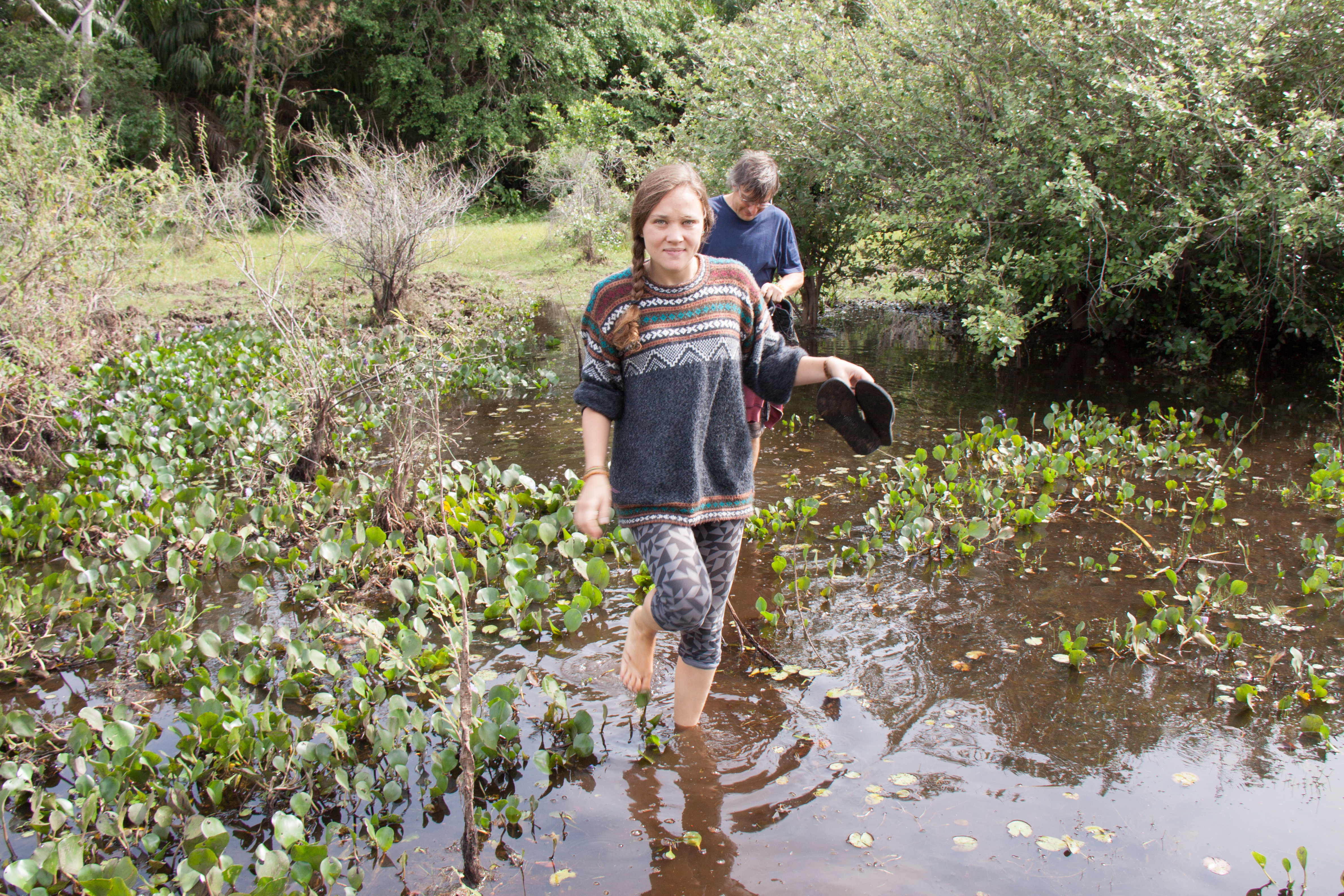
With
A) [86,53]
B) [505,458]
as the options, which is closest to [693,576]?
[505,458]

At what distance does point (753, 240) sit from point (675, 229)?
1918 millimetres

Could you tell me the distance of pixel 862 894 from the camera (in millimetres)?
2311

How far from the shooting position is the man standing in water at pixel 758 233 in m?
4.02

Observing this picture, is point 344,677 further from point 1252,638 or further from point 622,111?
point 622,111

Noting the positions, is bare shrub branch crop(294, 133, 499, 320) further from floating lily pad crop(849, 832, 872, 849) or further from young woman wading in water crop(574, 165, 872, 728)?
floating lily pad crop(849, 832, 872, 849)

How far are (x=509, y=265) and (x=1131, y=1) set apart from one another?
42.2ft

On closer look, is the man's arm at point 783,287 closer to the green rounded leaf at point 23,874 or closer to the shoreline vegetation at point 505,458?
the shoreline vegetation at point 505,458

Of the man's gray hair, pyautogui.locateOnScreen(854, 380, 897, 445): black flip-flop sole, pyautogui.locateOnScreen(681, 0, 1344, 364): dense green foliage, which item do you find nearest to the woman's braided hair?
pyautogui.locateOnScreen(854, 380, 897, 445): black flip-flop sole

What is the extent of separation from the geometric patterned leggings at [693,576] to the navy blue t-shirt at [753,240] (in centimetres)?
188

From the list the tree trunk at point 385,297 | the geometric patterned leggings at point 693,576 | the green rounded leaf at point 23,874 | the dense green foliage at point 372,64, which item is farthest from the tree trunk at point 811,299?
the dense green foliage at point 372,64

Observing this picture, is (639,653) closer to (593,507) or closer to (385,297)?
(593,507)

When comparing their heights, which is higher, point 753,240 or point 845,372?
point 753,240

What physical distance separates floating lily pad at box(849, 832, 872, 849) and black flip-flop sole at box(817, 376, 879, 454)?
3.52ft

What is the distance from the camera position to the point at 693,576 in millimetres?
2391
